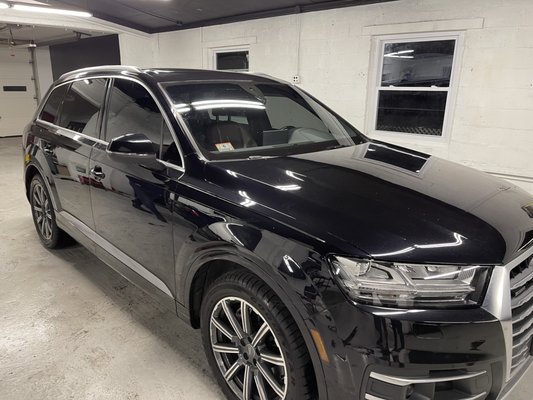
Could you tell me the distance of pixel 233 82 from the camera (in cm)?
237

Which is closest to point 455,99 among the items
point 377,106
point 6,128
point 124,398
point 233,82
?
point 377,106

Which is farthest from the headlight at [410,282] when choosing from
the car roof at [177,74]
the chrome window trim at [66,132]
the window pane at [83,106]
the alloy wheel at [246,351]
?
the window pane at [83,106]

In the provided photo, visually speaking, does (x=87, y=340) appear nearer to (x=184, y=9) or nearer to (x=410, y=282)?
(x=410, y=282)

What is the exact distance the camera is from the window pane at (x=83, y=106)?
2.51 meters

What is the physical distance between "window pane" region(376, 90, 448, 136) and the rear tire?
454 cm

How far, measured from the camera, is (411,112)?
552 centimetres

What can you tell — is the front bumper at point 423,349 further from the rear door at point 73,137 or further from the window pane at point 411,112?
the window pane at point 411,112

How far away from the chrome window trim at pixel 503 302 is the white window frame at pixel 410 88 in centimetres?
431

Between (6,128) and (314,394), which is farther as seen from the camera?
(6,128)

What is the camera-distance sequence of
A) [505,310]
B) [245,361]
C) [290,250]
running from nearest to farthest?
[505,310] < [290,250] < [245,361]

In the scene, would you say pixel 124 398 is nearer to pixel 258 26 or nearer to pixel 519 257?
pixel 519 257

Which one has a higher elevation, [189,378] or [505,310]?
[505,310]

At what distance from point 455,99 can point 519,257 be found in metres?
4.18

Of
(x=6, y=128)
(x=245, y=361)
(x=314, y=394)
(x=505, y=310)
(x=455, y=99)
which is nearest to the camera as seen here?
(x=505, y=310)
